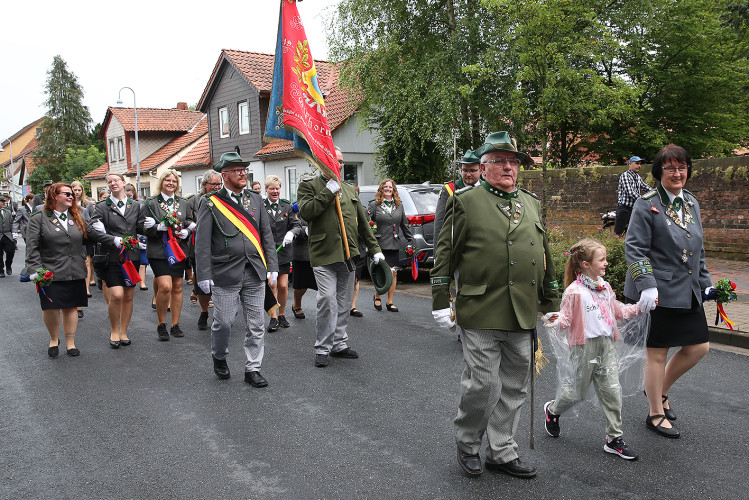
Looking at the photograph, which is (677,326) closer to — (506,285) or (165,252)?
(506,285)

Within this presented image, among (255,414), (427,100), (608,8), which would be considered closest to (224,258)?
(255,414)

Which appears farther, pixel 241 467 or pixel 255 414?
pixel 255 414

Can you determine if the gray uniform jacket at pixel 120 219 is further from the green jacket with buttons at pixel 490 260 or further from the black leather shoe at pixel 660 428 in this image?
the black leather shoe at pixel 660 428

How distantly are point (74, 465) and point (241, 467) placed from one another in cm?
110

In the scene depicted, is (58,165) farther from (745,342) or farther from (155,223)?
(745,342)

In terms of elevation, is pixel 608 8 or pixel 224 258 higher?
pixel 608 8

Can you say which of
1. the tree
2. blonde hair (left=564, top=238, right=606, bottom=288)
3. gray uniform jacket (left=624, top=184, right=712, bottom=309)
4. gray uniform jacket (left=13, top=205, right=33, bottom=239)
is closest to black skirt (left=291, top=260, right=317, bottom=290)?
blonde hair (left=564, top=238, right=606, bottom=288)

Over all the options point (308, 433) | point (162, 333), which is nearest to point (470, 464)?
point (308, 433)

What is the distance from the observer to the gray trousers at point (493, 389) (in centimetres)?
356

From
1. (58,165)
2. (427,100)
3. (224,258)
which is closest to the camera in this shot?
(224,258)

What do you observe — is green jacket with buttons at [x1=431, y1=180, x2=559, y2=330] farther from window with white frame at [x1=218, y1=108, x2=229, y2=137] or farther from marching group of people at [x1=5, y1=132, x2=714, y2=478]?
window with white frame at [x1=218, y1=108, x2=229, y2=137]

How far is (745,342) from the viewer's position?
6.43 metres

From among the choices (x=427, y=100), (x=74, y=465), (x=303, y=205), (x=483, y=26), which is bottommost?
(x=74, y=465)

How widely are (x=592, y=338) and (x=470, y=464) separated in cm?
112
